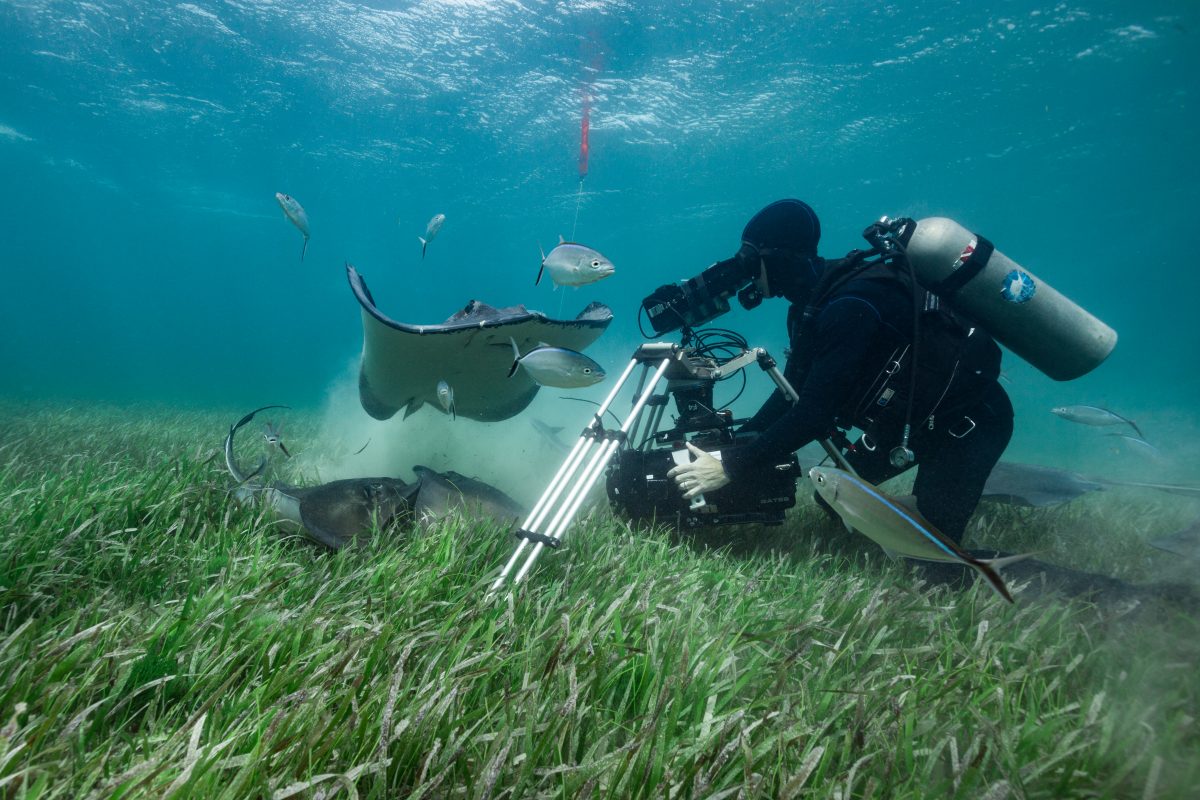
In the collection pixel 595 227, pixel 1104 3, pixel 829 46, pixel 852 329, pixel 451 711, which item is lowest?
pixel 595 227

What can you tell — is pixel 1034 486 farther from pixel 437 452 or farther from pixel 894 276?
pixel 437 452

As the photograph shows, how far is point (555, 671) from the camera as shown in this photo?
1.54 meters

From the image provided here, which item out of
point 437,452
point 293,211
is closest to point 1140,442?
point 437,452

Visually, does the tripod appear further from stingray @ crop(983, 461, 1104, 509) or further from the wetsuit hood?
stingray @ crop(983, 461, 1104, 509)

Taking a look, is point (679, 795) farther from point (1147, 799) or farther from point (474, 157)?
point (474, 157)

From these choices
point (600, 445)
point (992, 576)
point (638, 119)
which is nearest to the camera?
point (992, 576)

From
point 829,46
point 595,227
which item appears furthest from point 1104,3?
point 595,227

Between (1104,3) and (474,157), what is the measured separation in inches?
1068

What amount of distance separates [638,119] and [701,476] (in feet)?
76.5

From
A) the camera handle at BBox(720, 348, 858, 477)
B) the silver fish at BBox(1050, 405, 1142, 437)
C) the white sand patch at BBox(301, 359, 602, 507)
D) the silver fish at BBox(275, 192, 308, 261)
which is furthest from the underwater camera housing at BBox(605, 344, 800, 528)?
the silver fish at BBox(1050, 405, 1142, 437)

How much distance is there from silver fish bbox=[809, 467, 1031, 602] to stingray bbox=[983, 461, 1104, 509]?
364 cm

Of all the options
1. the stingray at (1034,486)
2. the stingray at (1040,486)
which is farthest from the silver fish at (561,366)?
the stingray at (1034,486)

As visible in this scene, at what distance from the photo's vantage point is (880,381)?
3.57 metres

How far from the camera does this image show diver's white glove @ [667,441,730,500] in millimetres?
3247
